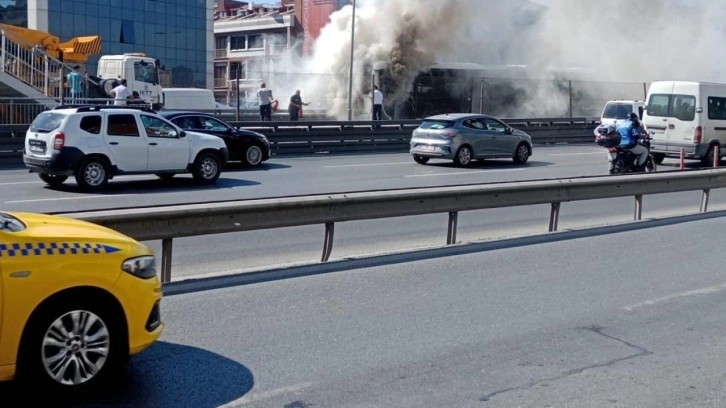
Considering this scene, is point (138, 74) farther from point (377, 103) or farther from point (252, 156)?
point (252, 156)

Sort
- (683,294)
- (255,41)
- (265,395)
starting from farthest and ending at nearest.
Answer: (255,41), (683,294), (265,395)

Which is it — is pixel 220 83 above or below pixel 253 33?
below

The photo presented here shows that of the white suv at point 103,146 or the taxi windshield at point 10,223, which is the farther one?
the white suv at point 103,146

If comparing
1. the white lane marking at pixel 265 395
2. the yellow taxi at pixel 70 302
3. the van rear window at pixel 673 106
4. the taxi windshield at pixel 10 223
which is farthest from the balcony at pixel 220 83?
the white lane marking at pixel 265 395

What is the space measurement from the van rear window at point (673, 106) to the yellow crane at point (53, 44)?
2375 cm

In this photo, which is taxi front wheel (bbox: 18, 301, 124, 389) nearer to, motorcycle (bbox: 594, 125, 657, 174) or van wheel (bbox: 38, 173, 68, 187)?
van wheel (bbox: 38, 173, 68, 187)

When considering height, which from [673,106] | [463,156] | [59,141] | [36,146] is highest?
[673,106]

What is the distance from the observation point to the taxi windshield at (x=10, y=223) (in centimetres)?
507

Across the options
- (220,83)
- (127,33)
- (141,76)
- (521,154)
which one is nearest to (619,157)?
(521,154)

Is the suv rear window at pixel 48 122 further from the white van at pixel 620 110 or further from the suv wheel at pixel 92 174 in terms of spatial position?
the white van at pixel 620 110

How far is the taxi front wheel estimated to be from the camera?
497cm

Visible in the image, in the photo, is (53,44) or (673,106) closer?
(673,106)

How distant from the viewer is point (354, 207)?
997 cm

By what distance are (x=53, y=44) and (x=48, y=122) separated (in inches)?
884
